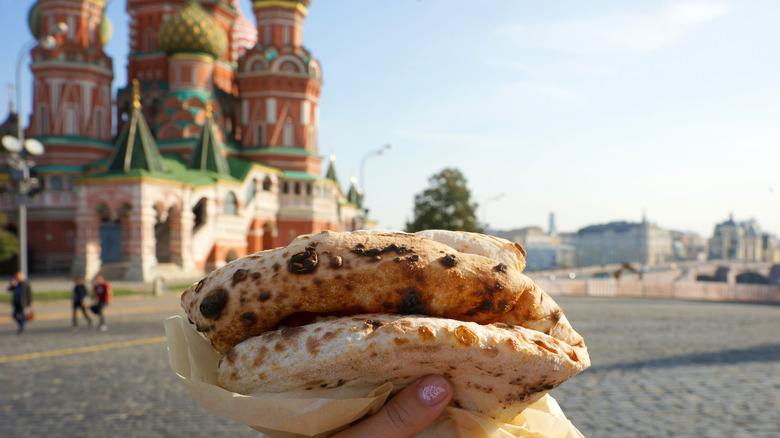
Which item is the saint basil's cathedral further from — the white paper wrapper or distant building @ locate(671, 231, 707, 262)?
distant building @ locate(671, 231, 707, 262)

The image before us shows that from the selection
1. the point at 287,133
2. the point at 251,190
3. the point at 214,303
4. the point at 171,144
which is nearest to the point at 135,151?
the point at 171,144

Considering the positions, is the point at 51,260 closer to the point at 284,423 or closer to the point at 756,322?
the point at 756,322

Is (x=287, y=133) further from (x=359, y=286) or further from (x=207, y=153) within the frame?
(x=359, y=286)

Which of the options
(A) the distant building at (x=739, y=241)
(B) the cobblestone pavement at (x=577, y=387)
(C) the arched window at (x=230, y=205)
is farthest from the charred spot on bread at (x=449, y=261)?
(A) the distant building at (x=739, y=241)

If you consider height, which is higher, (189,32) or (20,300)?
(189,32)

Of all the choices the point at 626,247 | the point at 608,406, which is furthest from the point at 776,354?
the point at 626,247

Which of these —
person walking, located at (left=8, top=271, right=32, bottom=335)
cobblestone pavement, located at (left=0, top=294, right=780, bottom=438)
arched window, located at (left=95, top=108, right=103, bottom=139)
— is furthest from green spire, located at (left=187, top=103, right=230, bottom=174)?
person walking, located at (left=8, top=271, right=32, bottom=335)

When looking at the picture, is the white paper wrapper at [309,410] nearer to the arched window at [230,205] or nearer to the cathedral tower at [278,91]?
the arched window at [230,205]
